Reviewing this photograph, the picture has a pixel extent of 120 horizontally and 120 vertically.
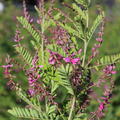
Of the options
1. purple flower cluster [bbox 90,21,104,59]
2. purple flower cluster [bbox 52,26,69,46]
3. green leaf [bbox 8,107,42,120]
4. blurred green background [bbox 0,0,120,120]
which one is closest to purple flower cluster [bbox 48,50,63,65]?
purple flower cluster [bbox 52,26,69,46]

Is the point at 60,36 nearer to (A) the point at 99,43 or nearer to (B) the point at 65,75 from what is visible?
(A) the point at 99,43

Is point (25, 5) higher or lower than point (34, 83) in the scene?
higher

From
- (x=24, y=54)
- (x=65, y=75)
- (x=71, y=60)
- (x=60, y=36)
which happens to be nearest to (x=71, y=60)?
(x=71, y=60)

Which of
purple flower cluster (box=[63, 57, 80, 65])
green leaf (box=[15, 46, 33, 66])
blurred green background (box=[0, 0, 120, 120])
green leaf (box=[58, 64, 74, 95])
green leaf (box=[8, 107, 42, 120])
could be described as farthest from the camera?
blurred green background (box=[0, 0, 120, 120])

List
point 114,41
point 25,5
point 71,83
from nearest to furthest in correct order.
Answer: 1. point 71,83
2. point 25,5
3. point 114,41

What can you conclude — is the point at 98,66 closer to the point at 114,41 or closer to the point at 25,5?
the point at 25,5

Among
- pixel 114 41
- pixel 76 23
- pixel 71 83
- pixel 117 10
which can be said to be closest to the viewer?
pixel 71 83

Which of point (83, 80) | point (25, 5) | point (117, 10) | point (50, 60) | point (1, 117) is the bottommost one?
point (1, 117)

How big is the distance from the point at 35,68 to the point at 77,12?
0.40m

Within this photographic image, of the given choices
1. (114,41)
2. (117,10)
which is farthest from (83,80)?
(117,10)

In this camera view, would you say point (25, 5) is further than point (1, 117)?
No

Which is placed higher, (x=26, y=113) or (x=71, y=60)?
(x=71, y=60)

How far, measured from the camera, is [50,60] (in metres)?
1.92

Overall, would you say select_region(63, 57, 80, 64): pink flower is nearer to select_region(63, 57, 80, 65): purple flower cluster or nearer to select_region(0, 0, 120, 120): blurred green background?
select_region(63, 57, 80, 65): purple flower cluster
